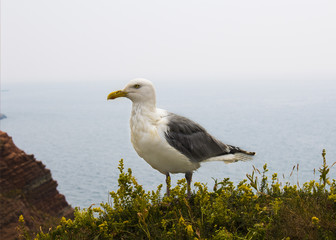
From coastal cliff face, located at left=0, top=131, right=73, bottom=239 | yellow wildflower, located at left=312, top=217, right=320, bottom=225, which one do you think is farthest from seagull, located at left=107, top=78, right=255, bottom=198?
coastal cliff face, located at left=0, top=131, right=73, bottom=239

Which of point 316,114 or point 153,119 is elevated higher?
point 153,119

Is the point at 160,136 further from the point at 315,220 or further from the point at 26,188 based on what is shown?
the point at 26,188

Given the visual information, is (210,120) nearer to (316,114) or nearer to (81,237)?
(316,114)

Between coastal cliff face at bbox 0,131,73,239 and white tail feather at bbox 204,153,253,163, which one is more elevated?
white tail feather at bbox 204,153,253,163

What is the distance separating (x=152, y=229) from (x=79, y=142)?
157 metres

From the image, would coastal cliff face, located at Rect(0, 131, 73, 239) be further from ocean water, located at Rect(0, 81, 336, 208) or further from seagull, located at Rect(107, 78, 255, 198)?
seagull, located at Rect(107, 78, 255, 198)

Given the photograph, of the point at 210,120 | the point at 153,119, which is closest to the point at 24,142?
the point at 210,120

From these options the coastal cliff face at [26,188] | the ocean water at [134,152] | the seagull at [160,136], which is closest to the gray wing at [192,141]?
the seagull at [160,136]

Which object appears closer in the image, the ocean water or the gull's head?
the gull's head

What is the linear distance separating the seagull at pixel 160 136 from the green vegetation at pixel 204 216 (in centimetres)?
51

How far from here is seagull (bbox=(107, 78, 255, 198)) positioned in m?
5.76

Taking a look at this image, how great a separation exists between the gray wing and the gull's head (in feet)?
2.11

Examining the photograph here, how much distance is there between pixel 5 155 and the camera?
44.9 meters

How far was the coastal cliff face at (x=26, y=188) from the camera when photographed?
42197 millimetres
